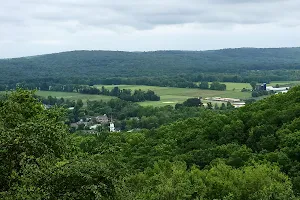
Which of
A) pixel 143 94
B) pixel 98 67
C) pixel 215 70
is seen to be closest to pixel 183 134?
pixel 143 94

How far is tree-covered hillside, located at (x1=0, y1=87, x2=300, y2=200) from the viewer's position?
11.1 meters

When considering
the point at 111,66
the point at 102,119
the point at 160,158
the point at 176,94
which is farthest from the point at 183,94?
the point at 111,66

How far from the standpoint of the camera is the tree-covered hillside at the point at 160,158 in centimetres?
1115

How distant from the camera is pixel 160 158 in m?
30.3

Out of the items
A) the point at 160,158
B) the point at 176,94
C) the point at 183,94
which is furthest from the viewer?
the point at 176,94

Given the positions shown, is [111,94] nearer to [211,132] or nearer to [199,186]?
[211,132]

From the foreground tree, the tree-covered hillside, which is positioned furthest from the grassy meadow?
the foreground tree

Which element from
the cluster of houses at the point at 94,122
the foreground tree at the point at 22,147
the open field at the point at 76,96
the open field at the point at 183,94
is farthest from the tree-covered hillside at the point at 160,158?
the open field at the point at 76,96

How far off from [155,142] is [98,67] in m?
143

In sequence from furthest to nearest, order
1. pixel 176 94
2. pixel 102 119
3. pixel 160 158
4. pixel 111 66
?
pixel 111 66, pixel 176 94, pixel 102 119, pixel 160 158

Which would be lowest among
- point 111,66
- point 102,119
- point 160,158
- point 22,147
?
point 102,119

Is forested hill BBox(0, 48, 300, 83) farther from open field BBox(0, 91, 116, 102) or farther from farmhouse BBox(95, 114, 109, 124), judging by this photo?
farmhouse BBox(95, 114, 109, 124)

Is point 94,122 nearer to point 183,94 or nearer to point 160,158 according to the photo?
point 183,94

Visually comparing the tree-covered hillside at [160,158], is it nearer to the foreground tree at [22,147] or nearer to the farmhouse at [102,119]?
the foreground tree at [22,147]
